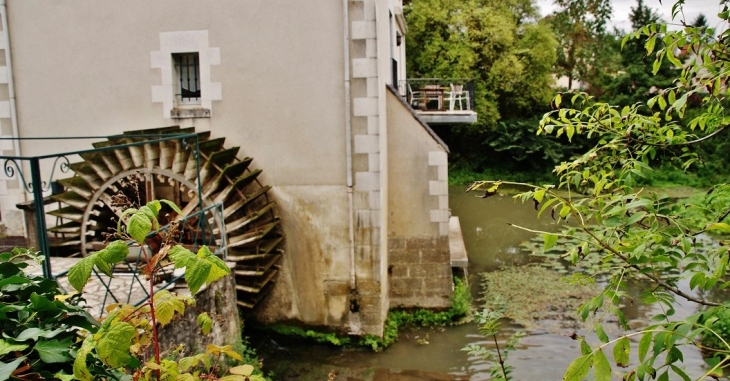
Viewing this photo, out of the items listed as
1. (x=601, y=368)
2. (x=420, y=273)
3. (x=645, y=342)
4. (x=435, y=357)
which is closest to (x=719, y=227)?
(x=645, y=342)

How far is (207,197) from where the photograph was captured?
6.90 metres

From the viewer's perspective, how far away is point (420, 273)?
8.55 metres

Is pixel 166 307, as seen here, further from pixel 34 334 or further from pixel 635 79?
pixel 635 79

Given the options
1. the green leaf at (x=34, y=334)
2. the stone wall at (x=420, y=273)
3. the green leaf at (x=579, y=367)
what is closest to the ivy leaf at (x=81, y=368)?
the green leaf at (x=34, y=334)

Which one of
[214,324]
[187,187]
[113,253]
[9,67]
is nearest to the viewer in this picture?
[113,253]

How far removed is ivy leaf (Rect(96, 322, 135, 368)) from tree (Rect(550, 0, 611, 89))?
942 inches

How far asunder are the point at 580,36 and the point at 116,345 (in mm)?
24710

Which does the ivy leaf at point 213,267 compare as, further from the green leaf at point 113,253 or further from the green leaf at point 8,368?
the green leaf at point 8,368

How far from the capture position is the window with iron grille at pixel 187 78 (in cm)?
762

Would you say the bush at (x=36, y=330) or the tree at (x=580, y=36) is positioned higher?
the tree at (x=580, y=36)

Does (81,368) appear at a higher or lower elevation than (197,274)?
lower

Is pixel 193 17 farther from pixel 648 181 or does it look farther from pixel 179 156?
Result: pixel 648 181

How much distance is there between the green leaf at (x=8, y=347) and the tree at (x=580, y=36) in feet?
79.3

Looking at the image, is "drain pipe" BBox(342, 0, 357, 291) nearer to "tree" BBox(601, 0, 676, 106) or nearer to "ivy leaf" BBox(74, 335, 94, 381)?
"ivy leaf" BBox(74, 335, 94, 381)
